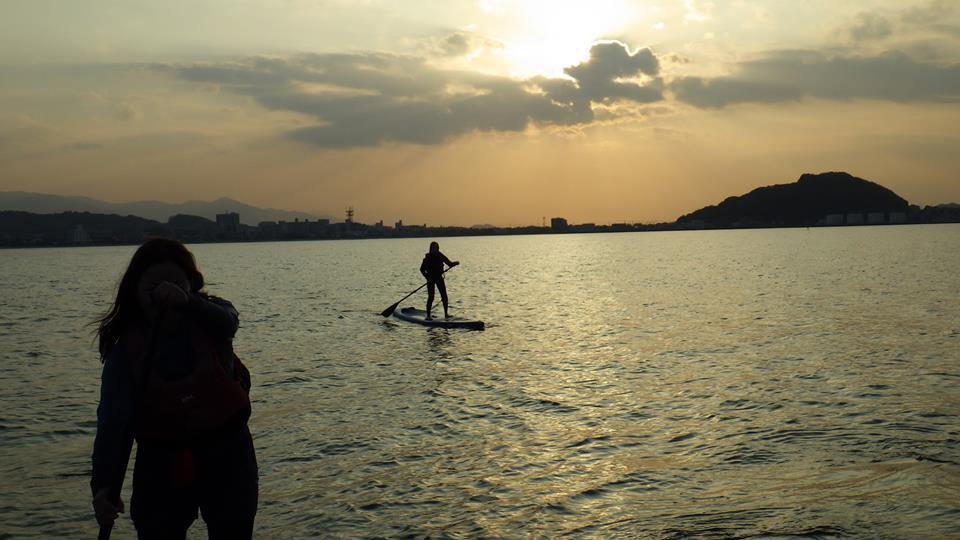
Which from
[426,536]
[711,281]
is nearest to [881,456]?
[426,536]

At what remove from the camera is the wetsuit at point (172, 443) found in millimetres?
4234

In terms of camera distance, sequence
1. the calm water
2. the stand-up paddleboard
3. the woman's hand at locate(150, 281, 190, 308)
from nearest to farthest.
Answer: the woman's hand at locate(150, 281, 190, 308), the calm water, the stand-up paddleboard

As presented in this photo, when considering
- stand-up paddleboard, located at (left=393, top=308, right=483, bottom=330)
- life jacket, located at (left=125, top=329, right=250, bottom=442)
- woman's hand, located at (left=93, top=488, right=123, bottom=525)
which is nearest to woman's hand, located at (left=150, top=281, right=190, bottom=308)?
life jacket, located at (left=125, top=329, right=250, bottom=442)

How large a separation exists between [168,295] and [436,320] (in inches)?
1059

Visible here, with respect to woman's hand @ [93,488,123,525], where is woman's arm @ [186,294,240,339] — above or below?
above

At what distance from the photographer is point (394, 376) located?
19.5 meters

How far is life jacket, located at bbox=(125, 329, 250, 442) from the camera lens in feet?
13.8

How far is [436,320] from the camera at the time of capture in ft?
101

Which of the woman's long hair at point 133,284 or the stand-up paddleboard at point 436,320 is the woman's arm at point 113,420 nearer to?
the woman's long hair at point 133,284

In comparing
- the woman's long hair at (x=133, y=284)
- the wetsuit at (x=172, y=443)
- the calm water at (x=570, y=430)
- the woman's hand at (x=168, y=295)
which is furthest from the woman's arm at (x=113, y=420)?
the calm water at (x=570, y=430)

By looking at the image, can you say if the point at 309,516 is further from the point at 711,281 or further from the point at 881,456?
the point at 711,281

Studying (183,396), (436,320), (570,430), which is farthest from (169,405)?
(436,320)

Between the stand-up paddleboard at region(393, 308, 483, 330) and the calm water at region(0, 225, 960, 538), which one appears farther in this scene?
the stand-up paddleboard at region(393, 308, 483, 330)

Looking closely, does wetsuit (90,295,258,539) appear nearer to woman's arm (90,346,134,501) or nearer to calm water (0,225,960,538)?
woman's arm (90,346,134,501)
